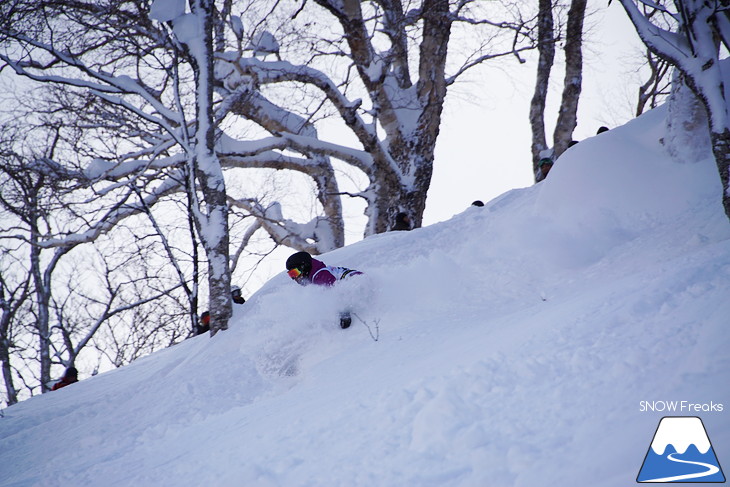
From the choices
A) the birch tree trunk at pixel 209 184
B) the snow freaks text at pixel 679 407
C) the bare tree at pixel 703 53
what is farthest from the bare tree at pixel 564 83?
the snow freaks text at pixel 679 407

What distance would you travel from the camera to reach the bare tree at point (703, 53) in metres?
3.61

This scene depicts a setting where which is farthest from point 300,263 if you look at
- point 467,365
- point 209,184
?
point 467,365

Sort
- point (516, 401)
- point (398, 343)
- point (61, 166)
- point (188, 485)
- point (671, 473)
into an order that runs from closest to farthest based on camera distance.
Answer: point (671, 473), point (516, 401), point (188, 485), point (398, 343), point (61, 166)

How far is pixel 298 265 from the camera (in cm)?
544

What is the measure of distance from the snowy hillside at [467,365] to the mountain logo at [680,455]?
0.04 m

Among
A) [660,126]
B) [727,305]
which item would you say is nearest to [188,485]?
[727,305]

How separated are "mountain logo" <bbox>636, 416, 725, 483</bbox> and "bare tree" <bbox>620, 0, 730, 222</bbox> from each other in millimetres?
2439

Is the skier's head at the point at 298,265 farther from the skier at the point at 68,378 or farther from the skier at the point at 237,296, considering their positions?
the skier at the point at 68,378

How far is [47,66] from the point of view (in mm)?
6172

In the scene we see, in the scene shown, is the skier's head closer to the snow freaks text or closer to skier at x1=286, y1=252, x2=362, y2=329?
skier at x1=286, y1=252, x2=362, y2=329

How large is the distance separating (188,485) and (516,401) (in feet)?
5.95

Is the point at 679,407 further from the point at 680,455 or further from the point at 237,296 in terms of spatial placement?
the point at 237,296

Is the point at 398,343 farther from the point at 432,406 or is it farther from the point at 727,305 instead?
the point at 727,305

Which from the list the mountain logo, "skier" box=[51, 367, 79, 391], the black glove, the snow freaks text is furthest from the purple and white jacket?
"skier" box=[51, 367, 79, 391]
